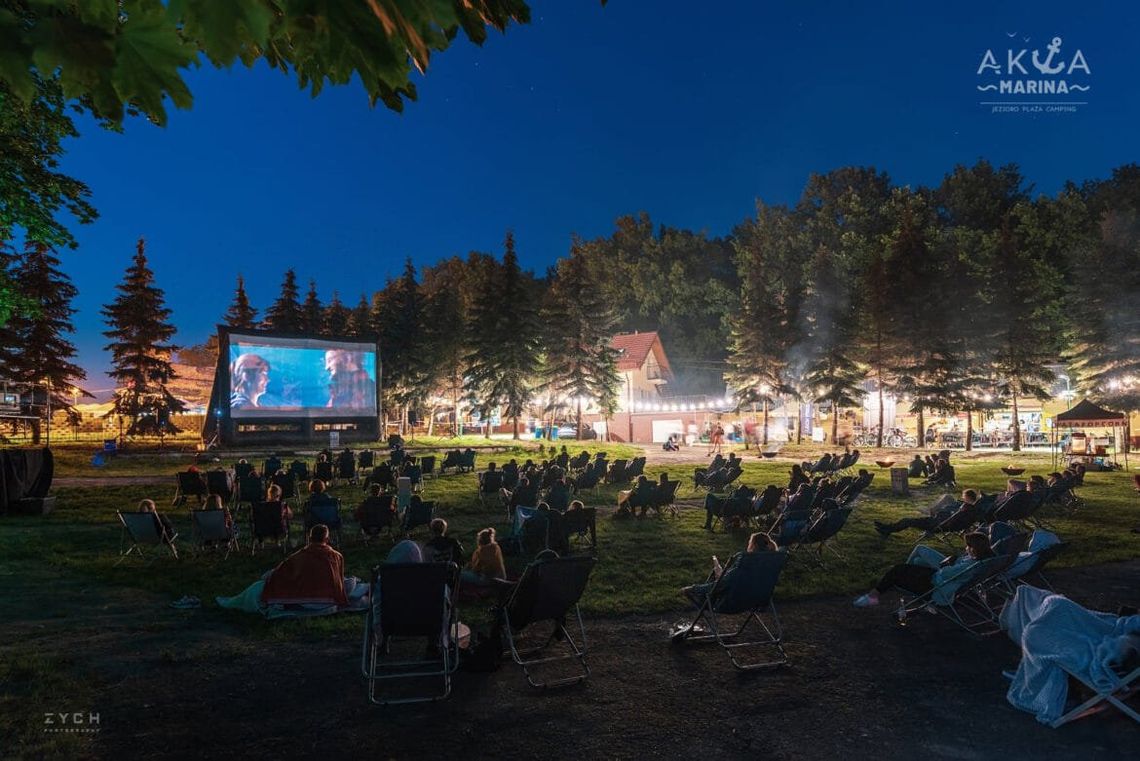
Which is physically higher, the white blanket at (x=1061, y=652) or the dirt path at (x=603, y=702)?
the white blanket at (x=1061, y=652)

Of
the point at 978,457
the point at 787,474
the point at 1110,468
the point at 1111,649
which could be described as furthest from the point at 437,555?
the point at 978,457

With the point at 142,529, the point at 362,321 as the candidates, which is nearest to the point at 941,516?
the point at 142,529

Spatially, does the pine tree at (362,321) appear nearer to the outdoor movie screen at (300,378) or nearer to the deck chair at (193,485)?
the outdoor movie screen at (300,378)

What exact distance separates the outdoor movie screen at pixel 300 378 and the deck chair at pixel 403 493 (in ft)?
69.4

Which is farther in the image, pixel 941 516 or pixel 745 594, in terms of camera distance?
pixel 941 516

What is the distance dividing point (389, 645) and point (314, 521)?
5.00m

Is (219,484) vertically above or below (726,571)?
below

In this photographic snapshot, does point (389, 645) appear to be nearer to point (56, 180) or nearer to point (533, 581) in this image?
point (533, 581)

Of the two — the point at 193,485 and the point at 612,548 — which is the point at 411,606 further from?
the point at 193,485

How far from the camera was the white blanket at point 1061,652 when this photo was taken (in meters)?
4.14

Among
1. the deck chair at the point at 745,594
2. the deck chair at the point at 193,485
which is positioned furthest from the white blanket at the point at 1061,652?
the deck chair at the point at 193,485

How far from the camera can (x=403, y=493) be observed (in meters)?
14.7

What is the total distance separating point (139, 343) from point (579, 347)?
86.6 ft

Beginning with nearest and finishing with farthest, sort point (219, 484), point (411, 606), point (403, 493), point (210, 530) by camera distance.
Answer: point (411, 606), point (210, 530), point (219, 484), point (403, 493)
